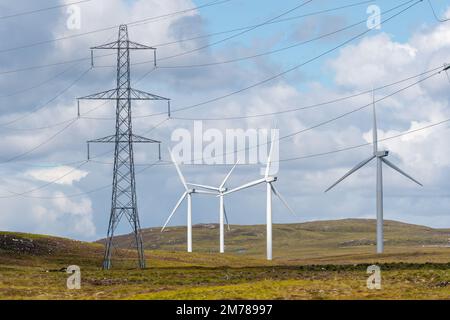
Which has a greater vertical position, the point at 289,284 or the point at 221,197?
the point at 221,197

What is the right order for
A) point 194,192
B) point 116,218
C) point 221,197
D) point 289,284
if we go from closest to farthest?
point 289,284
point 116,218
point 221,197
point 194,192

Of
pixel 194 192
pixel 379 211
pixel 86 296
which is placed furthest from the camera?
pixel 194 192

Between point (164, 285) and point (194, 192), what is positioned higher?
point (194, 192)

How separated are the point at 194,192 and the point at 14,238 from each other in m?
51.9

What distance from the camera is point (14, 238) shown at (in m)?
134

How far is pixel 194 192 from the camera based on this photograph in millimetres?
178750
